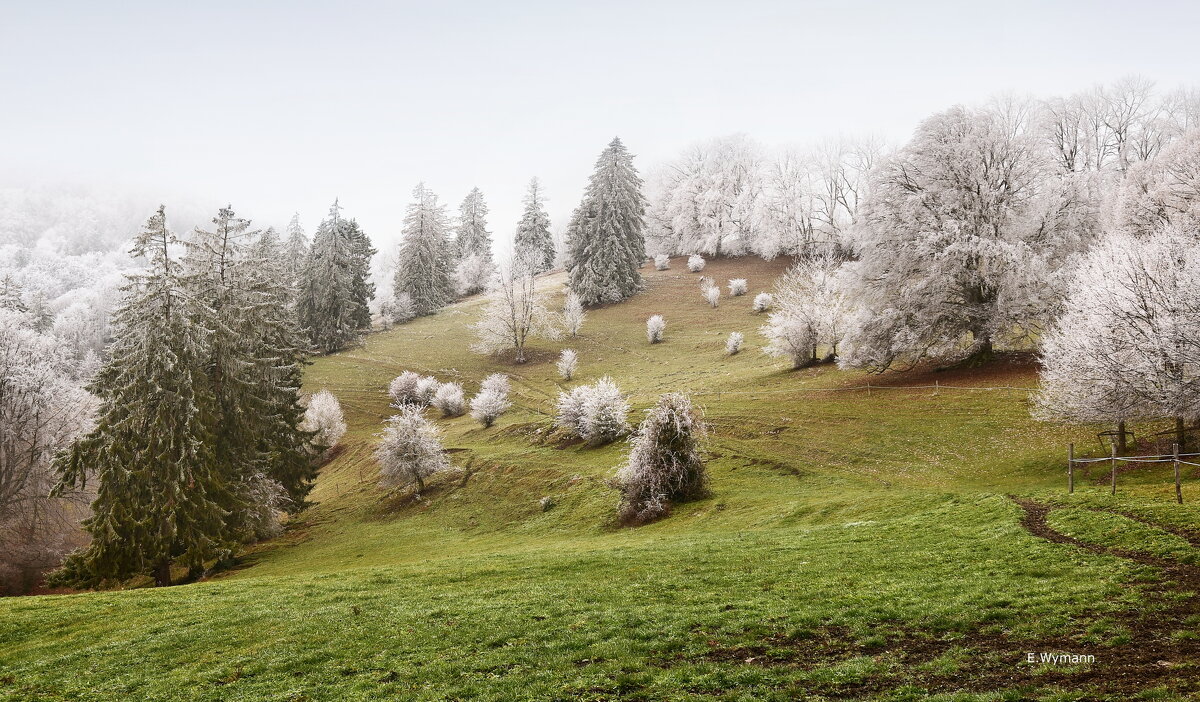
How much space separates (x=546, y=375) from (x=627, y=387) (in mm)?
12356

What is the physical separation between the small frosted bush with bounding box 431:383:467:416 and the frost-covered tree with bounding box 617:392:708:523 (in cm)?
3237

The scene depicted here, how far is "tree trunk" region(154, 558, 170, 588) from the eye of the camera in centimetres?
2973

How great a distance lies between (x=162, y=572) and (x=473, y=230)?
92.0 metres

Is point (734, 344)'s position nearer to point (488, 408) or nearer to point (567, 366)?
point (567, 366)

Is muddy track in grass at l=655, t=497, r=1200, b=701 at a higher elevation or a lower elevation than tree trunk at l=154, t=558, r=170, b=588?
higher

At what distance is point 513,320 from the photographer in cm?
7169

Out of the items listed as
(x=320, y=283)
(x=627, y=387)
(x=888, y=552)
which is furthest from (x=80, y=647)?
(x=320, y=283)

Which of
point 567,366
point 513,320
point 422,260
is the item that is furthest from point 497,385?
point 422,260

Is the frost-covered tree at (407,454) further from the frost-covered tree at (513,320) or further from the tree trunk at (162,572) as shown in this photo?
the frost-covered tree at (513,320)

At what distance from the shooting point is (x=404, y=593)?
721 inches

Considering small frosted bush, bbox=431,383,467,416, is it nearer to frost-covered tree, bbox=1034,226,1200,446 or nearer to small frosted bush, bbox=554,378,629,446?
small frosted bush, bbox=554,378,629,446

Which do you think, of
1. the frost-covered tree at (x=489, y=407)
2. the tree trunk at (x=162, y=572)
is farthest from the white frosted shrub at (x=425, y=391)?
the tree trunk at (x=162, y=572)

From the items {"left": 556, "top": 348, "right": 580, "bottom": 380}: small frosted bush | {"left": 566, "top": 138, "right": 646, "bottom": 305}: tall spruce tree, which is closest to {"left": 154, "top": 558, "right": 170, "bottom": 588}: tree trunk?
{"left": 556, "top": 348, "right": 580, "bottom": 380}: small frosted bush

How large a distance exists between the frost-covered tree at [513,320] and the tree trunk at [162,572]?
42028 millimetres
